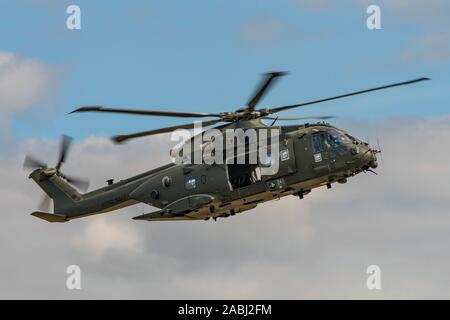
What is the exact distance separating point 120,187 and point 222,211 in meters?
6.87

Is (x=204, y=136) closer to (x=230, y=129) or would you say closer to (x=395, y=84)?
(x=230, y=129)

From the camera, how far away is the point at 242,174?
154 feet

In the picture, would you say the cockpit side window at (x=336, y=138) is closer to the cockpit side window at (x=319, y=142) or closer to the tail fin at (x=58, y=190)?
the cockpit side window at (x=319, y=142)

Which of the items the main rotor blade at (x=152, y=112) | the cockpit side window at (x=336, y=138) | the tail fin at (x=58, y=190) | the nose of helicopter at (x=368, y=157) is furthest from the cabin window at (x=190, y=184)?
the nose of helicopter at (x=368, y=157)

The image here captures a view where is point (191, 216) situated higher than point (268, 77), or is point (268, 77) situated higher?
point (268, 77)

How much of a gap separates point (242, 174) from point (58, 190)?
13.9m

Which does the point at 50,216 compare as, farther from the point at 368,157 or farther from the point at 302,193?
the point at 368,157

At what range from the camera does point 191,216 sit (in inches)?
1912

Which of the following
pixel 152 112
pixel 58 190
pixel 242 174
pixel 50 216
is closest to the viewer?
pixel 152 112

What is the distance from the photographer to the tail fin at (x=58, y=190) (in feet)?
177

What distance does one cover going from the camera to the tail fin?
5400 cm

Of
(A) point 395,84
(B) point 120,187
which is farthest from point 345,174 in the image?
(B) point 120,187

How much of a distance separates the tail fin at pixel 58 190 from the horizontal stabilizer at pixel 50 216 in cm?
27

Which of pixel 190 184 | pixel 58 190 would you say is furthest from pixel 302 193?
pixel 58 190
